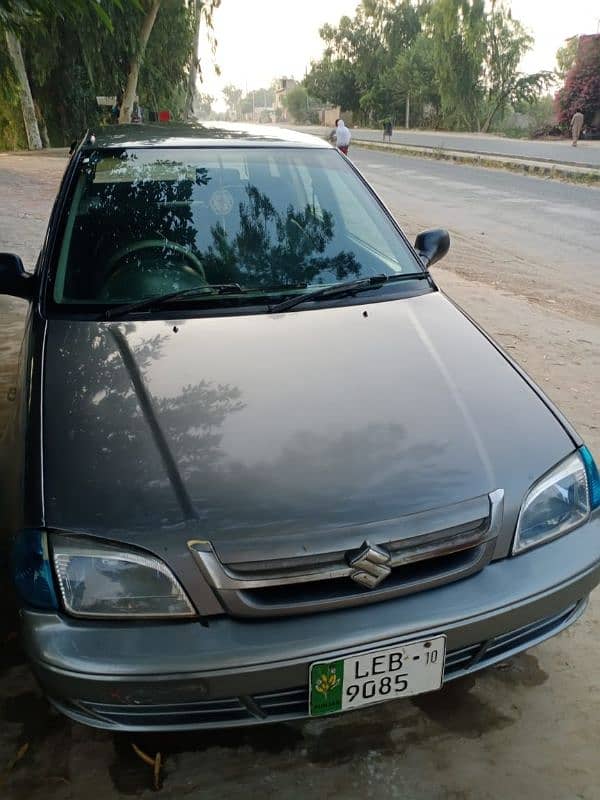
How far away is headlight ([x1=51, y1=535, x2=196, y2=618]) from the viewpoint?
1.73 metres

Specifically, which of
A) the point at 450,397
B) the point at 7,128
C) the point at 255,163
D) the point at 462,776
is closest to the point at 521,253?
the point at 255,163

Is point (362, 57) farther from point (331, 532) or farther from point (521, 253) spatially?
point (331, 532)

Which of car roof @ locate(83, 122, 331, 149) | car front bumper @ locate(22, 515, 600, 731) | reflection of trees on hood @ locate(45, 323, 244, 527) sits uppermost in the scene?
car roof @ locate(83, 122, 331, 149)

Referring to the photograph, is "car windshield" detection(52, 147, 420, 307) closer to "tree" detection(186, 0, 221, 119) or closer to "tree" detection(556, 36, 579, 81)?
"tree" detection(186, 0, 221, 119)

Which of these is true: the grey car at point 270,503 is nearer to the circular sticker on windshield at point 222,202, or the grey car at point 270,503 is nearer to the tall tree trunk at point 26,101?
the circular sticker on windshield at point 222,202

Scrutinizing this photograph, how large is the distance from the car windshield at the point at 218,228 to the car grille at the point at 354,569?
4.14ft

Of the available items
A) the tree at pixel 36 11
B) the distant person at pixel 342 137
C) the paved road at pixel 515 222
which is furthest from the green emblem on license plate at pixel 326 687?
the distant person at pixel 342 137

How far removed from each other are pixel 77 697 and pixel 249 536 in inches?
21.4

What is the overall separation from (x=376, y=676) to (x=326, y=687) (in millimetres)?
128

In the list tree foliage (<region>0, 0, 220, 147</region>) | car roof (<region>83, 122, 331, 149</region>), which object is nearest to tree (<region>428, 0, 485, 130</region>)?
tree foliage (<region>0, 0, 220, 147</region>)

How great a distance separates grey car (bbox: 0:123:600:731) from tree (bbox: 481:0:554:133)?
1979 inches

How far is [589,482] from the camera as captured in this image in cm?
214

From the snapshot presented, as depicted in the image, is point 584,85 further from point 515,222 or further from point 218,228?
point 218,228

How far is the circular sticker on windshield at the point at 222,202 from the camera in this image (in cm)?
315
